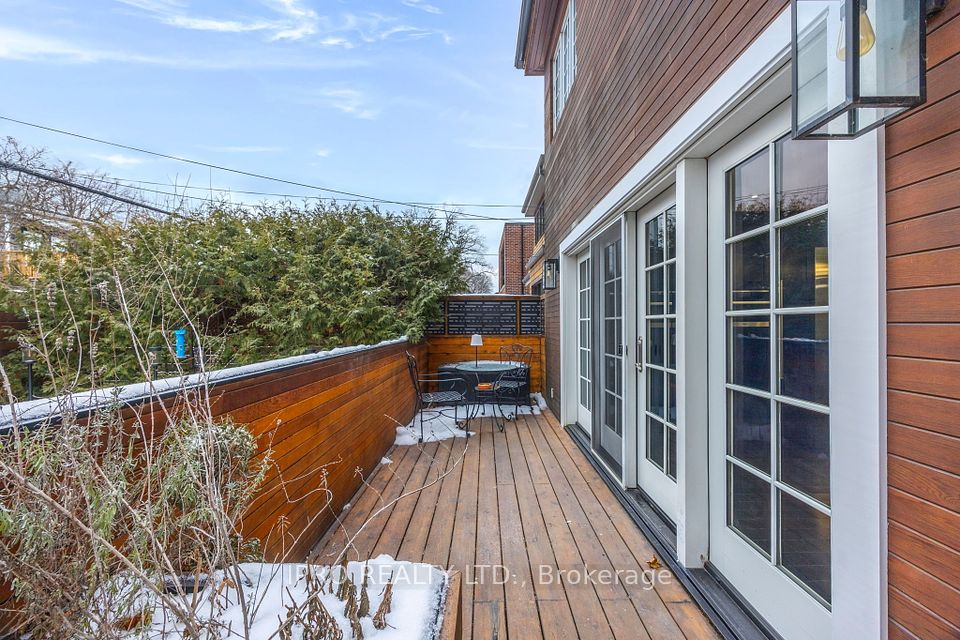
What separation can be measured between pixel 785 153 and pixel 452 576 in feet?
5.84

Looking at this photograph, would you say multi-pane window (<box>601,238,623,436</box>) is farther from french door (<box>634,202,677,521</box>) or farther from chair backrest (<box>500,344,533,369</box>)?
chair backrest (<box>500,344,533,369</box>)

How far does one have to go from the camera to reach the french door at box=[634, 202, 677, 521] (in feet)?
7.36

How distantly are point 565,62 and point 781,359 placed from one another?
4.36 m

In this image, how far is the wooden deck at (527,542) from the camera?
5.51 ft

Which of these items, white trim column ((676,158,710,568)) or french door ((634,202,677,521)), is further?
french door ((634,202,677,521))

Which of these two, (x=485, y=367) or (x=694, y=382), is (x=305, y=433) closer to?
(x=694, y=382)

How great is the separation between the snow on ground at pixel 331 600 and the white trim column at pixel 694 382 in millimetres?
1271

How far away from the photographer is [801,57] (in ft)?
3.51

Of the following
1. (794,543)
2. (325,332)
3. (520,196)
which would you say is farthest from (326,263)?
(520,196)

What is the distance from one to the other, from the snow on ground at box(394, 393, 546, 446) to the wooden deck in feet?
1.53

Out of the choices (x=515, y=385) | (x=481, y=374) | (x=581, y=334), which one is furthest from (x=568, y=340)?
(x=481, y=374)

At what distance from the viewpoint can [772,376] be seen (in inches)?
58.4

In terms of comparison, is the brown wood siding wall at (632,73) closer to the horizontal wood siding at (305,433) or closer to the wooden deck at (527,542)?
the wooden deck at (527,542)

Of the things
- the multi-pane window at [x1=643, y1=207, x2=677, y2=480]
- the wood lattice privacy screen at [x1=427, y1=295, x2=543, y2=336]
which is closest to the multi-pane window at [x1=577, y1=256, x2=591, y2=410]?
the multi-pane window at [x1=643, y1=207, x2=677, y2=480]
